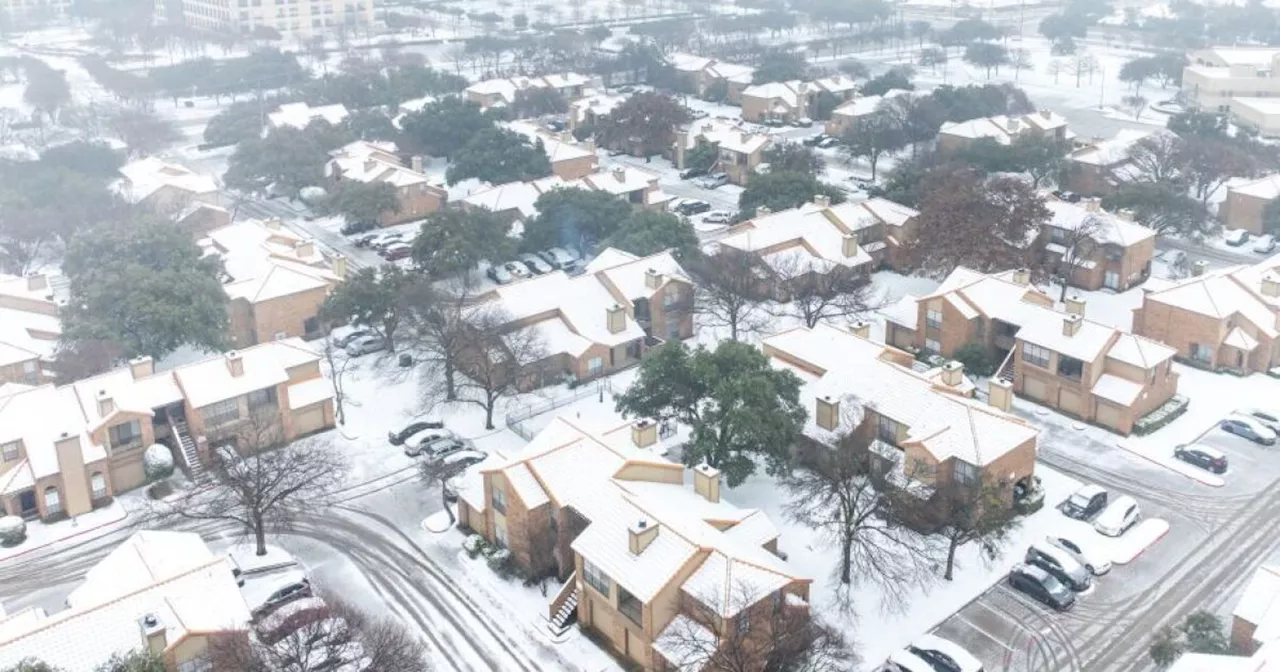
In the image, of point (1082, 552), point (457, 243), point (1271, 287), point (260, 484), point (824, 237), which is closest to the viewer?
point (260, 484)

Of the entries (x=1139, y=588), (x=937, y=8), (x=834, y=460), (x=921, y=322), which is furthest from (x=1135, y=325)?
(x=937, y=8)

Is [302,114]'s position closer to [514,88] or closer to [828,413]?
[514,88]

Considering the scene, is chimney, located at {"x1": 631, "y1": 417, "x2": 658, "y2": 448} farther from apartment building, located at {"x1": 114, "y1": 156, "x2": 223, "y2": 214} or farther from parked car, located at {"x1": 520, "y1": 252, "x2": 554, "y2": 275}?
apartment building, located at {"x1": 114, "y1": 156, "x2": 223, "y2": 214}

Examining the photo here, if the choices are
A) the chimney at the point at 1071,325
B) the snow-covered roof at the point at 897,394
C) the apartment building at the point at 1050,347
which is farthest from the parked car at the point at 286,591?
the chimney at the point at 1071,325

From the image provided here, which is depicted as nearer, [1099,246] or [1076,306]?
[1076,306]

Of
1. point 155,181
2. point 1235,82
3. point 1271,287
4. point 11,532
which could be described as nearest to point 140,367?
point 11,532

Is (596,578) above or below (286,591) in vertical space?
above
